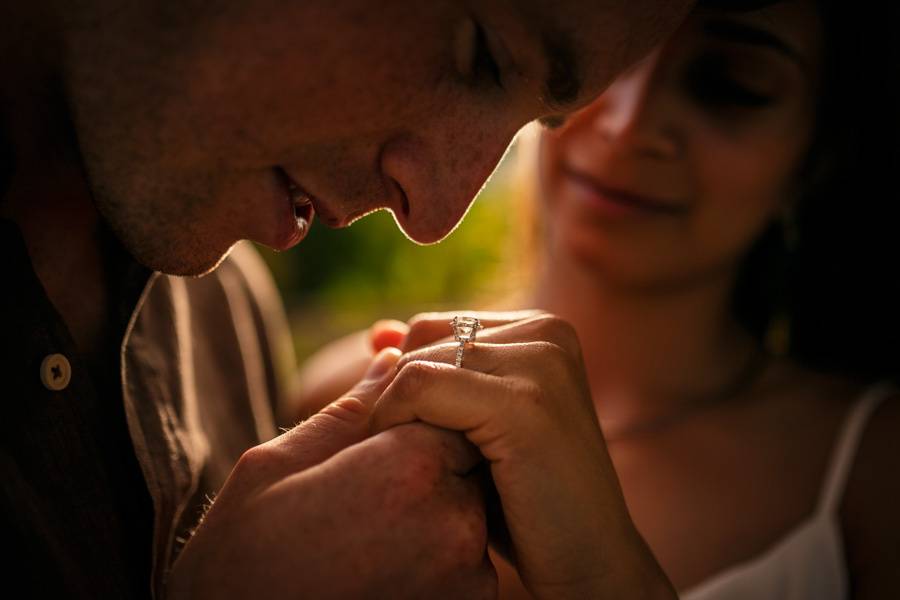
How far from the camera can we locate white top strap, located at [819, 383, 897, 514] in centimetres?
209

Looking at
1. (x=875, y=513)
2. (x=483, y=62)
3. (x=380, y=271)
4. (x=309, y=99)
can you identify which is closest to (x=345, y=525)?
(x=309, y=99)

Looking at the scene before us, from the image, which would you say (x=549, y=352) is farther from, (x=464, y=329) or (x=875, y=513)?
(x=875, y=513)

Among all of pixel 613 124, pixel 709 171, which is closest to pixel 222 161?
pixel 613 124

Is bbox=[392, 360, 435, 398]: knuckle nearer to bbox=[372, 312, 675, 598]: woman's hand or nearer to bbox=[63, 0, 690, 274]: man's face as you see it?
bbox=[372, 312, 675, 598]: woman's hand

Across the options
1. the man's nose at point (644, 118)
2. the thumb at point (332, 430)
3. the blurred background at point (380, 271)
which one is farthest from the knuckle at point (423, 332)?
the blurred background at point (380, 271)

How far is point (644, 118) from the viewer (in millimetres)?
1974

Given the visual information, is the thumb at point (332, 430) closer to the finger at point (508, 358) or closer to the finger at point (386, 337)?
the finger at point (508, 358)

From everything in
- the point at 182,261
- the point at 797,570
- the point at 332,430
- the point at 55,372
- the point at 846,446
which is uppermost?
the point at 182,261

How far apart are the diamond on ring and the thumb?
4.7 inches

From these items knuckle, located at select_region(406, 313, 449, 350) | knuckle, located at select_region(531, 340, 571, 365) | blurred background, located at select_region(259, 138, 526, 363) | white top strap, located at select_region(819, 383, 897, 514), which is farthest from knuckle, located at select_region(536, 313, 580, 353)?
blurred background, located at select_region(259, 138, 526, 363)

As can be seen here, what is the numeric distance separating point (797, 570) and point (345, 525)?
147 centimetres

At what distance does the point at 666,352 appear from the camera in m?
2.41

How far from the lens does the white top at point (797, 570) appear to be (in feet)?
6.38

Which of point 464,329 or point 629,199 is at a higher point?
point 629,199
